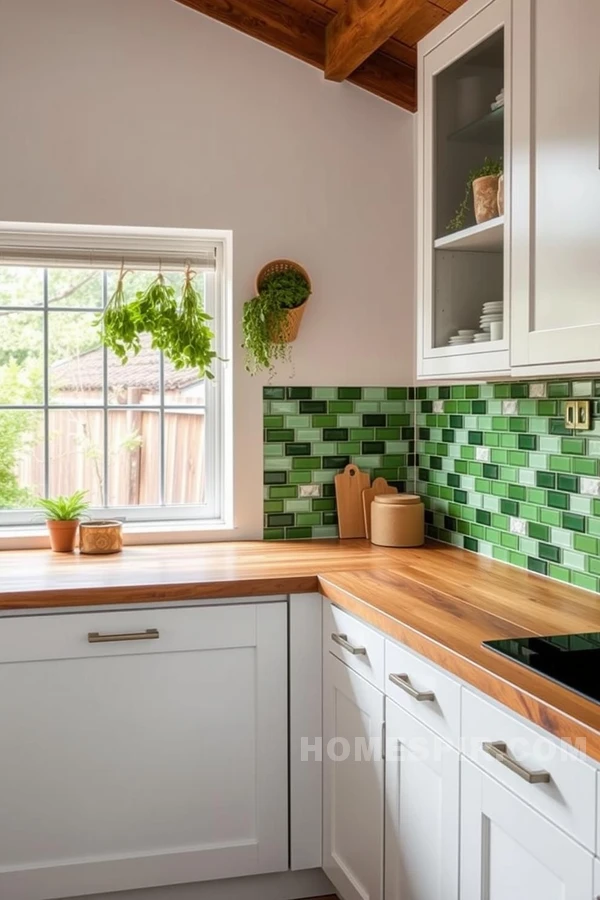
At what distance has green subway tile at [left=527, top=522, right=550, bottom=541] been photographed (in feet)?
8.24

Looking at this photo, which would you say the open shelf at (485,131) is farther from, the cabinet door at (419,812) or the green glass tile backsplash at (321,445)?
the cabinet door at (419,812)

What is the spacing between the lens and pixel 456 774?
5.78 feet

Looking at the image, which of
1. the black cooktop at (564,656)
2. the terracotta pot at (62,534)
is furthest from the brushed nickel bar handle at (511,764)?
the terracotta pot at (62,534)

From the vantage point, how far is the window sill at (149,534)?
298 cm

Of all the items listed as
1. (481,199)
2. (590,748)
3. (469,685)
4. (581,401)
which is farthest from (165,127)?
(590,748)

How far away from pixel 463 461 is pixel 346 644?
904 millimetres

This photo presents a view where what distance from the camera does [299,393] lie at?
3176 mm

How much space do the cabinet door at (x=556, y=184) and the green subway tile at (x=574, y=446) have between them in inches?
14.4

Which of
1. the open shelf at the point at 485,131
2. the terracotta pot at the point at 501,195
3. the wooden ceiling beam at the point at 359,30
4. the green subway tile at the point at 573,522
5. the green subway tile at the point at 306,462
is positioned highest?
the wooden ceiling beam at the point at 359,30

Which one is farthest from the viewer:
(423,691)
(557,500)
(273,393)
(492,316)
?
(273,393)

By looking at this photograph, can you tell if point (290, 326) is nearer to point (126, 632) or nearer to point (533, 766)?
point (126, 632)

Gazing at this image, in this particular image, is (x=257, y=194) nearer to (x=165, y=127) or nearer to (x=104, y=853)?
(x=165, y=127)

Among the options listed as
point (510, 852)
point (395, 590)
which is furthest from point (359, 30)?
point (510, 852)

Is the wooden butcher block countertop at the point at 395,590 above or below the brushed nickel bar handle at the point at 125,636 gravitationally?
above
